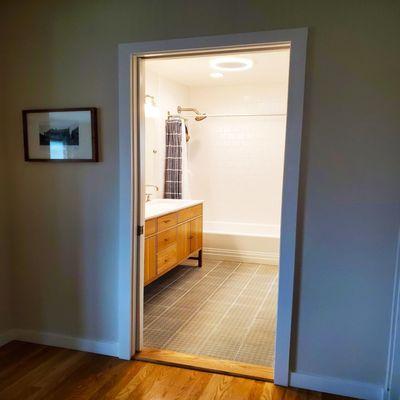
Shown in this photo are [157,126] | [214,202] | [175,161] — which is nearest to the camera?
[157,126]

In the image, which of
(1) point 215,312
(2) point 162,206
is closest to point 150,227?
(2) point 162,206

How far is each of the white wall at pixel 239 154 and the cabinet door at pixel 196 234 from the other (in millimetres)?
1035

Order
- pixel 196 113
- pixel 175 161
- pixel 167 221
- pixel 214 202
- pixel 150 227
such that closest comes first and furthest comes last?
pixel 150 227
pixel 167 221
pixel 175 161
pixel 196 113
pixel 214 202

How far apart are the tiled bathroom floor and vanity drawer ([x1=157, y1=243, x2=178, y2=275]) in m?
0.30

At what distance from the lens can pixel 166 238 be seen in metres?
3.67

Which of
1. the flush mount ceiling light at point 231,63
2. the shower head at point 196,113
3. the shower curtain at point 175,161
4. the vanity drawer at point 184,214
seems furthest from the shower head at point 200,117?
the vanity drawer at point 184,214

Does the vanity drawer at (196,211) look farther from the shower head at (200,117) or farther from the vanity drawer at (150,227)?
the shower head at (200,117)

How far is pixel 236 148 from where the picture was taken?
18.2ft

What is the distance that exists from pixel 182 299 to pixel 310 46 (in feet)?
8.39

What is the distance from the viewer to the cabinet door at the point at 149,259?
3.25 m

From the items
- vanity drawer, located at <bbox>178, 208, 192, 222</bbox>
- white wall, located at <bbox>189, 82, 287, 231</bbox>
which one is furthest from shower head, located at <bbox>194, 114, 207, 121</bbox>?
vanity drawer, located at <bbox>178, 208, 192, 222</bbox>

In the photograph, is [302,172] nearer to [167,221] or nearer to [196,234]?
[167,221]

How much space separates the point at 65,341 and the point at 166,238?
136cm

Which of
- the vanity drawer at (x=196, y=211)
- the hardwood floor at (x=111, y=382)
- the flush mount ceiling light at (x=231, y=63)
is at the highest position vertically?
the flush mount ceiling light at (x=231, y=63)
